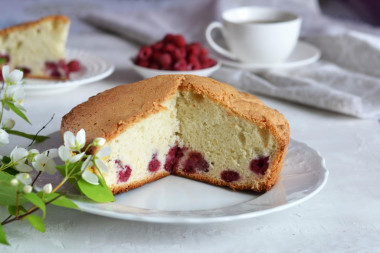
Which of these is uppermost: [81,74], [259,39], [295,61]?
[259,39]

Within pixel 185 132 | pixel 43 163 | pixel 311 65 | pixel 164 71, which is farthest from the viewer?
pixel 311 65

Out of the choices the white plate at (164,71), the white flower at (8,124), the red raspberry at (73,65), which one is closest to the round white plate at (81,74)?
the red raspberry at (73,65)

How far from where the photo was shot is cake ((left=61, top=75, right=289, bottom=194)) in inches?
74.7

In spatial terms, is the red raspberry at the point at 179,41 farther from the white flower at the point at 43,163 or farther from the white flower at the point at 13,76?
the white flower at the point at 43,163

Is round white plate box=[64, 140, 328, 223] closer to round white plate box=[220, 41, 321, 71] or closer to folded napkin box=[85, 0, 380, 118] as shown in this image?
folded napkin box=[85, 0, 380, 118]

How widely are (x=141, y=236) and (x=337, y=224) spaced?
61cm

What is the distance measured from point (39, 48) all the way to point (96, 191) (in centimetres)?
182

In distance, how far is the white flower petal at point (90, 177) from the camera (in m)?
1.59

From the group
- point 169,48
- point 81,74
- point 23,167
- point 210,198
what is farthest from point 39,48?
point 210,198

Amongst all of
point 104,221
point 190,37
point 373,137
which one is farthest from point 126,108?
point 190,37

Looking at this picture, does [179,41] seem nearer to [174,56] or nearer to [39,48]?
[174,56]

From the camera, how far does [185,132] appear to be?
82.4 inches

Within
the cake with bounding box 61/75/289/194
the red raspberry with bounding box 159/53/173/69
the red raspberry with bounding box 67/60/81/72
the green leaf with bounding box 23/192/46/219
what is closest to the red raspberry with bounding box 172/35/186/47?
the red raspberry with bounding box 159/53/173/69

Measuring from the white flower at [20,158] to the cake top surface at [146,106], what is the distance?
196 mm
